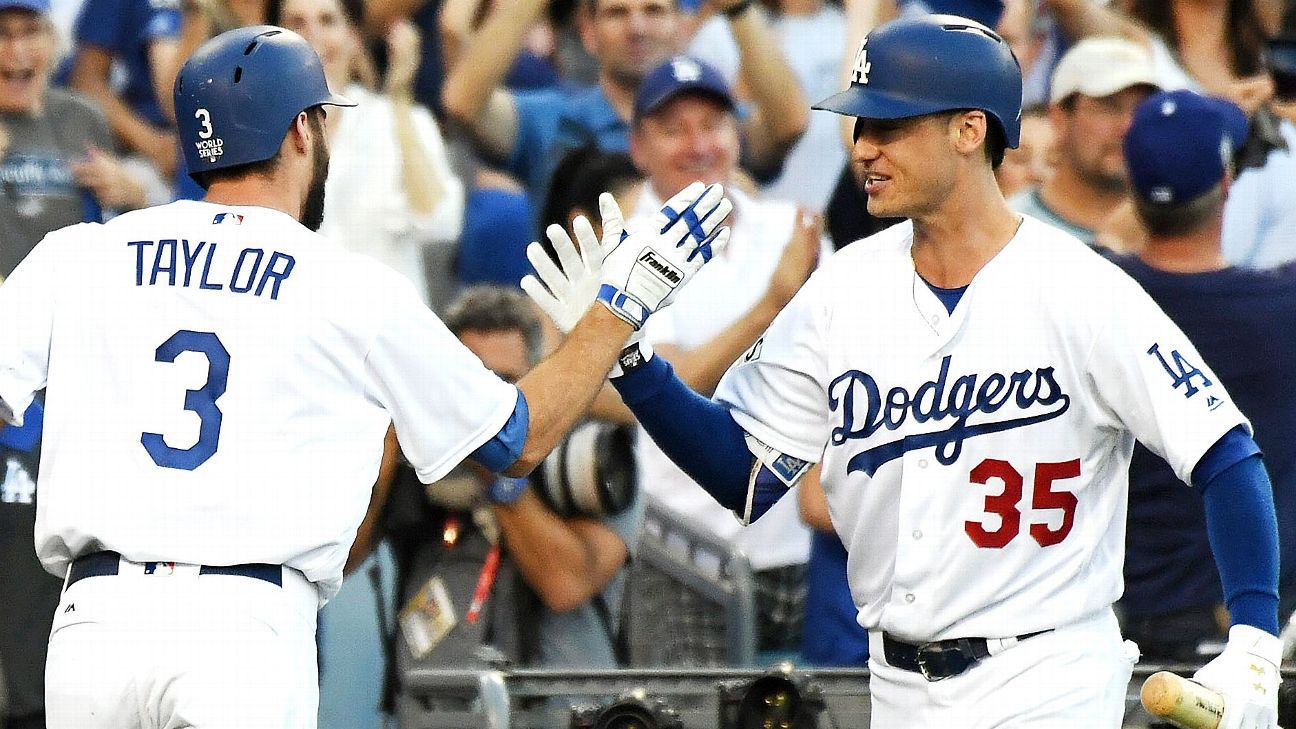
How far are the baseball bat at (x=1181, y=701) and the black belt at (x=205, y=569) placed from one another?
153cm

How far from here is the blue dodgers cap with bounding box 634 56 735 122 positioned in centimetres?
618

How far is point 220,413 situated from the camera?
3318 millimetres

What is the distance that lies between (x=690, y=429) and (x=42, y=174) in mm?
3277

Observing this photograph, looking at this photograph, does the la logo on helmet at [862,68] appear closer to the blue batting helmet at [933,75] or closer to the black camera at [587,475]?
the blue batting helmet at [933,75]

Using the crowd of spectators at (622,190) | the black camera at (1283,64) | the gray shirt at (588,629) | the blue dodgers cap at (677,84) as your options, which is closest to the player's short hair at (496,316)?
the crowd of spectators at (622,190)

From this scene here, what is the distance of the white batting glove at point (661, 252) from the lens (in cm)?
384

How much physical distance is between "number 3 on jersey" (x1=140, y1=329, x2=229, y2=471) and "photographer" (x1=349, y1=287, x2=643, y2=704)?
2.11m

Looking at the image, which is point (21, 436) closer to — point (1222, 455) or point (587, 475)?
point (587, 475)

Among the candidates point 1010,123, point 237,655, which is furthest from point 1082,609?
point 237,655

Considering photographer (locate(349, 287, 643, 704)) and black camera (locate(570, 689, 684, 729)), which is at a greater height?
photographer (locate(349, 287, 643, 704))

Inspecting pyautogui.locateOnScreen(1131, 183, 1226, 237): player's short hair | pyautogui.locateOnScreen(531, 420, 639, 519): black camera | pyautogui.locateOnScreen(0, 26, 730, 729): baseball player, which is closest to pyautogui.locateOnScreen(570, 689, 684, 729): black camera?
pyautogui.locateOnScreen(0, 26, 730, 729): baseball player

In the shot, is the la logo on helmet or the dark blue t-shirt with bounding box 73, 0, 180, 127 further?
the dark blue t-shirt with bounding box 73, 0, 180, 127

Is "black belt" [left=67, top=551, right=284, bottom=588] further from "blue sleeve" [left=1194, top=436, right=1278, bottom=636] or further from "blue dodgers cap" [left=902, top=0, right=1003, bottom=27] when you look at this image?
"blue dodgers cap" [left=902, top=0, right=1003, bottom=27]

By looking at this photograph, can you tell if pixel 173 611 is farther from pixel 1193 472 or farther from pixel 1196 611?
pixel 1196 611
